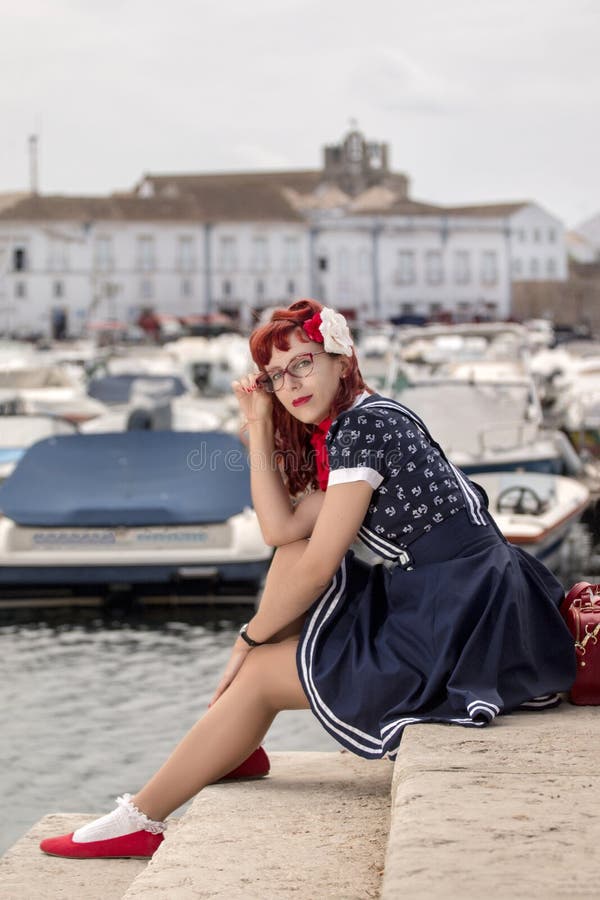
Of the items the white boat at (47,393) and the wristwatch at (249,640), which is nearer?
the wristwatch at (249,640)

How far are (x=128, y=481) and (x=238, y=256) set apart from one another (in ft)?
269

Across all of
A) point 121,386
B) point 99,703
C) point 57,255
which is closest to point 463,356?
point 121,386

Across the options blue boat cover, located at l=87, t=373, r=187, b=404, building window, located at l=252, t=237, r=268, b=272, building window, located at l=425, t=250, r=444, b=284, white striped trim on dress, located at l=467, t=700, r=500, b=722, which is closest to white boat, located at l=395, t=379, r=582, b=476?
blue boat cover, located at l=87, t=373, r=187, b=404

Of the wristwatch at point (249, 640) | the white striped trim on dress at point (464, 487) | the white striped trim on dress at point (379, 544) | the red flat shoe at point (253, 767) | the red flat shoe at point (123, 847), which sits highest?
the white striped trim on dress at point (464, 487)

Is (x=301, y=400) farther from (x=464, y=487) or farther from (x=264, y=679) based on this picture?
(x=264, y=679)

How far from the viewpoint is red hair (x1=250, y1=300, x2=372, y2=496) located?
13.4 ft

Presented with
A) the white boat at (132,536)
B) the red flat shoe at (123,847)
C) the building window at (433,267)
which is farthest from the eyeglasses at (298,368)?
the building window at (433,267)

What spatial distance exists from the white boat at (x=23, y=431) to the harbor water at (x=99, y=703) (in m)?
4.18

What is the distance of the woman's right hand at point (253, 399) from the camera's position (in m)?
4.17

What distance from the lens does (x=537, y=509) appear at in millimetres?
12859

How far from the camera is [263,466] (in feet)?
13.5

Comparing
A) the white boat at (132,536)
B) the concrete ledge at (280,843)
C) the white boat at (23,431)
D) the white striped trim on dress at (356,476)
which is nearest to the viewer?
the concrete ledge at (280,843)

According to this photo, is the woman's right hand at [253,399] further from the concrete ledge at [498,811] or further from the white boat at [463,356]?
the white boat at [463,356]

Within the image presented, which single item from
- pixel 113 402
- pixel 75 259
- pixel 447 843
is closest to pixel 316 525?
pixel 447 843
